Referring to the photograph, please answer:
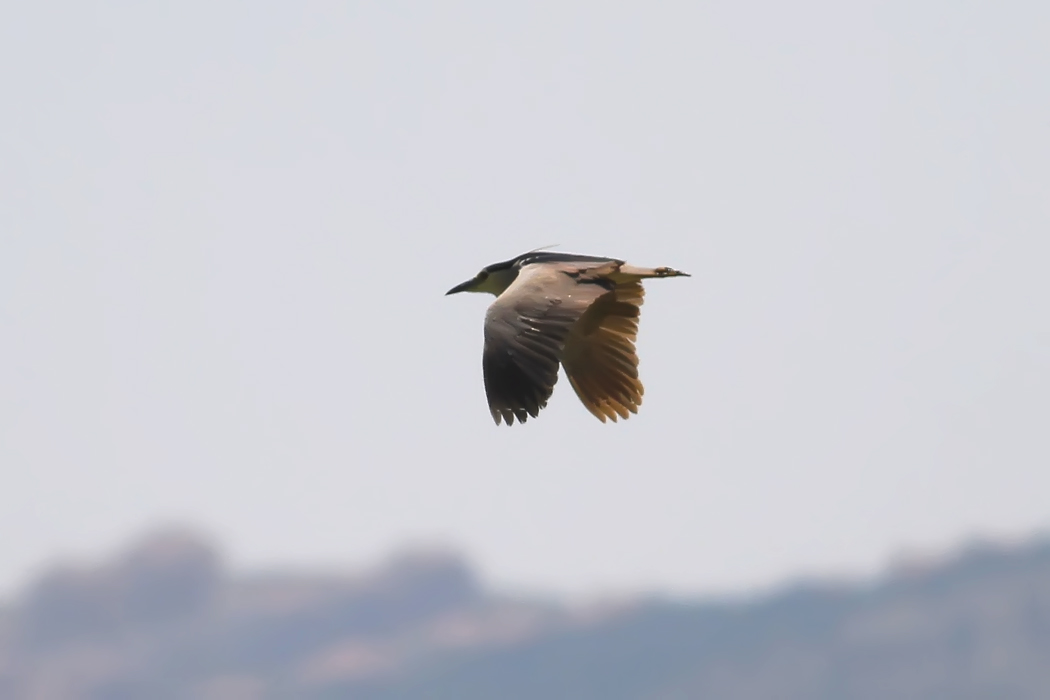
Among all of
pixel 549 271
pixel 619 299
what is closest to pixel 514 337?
pixel 549 271

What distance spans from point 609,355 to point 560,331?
8.93ft

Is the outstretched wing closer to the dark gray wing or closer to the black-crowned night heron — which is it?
the black-crowned night heron

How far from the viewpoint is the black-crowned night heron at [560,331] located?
45.2 ft

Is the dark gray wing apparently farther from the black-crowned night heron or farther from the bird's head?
the bird's head

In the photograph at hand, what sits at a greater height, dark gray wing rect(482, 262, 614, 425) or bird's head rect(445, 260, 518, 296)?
bird's head rect(445, 260, 518, 296)

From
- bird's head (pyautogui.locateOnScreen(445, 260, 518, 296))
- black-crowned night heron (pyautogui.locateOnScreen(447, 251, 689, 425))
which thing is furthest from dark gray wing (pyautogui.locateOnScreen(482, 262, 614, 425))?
bird's head (pyautogui.locateOnScreen(445, 260, 518, 296))

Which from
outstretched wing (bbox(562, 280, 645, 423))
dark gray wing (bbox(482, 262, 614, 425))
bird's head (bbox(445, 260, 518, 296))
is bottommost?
dark gray wing (bbox(482, 262, 614, 425))

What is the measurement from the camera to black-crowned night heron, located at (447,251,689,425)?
45.2ft

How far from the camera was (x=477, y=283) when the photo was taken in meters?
17.1

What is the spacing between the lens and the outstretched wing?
655 inches

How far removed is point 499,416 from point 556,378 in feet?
1.65

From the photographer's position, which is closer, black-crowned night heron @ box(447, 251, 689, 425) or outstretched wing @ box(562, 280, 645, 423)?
black-crowned night heron @ box(447, 251, 689, 425)

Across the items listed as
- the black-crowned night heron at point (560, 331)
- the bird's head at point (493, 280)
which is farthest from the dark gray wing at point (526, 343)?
the bird's head at point (493, 280)

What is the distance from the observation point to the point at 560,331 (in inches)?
554
